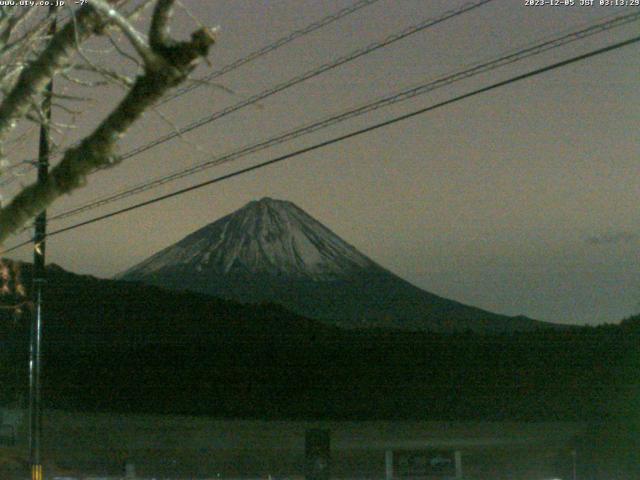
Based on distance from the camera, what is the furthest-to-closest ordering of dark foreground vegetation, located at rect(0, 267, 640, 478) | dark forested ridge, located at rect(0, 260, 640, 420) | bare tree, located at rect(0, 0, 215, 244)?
dark forested ridge, located at rect(0, 260, 640, 420) → dark foreground vegetation, located at rect(0, 267, 640, 478) → bare tree, located at rect(0, 0, 215, 244)

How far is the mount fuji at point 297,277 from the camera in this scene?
7031 centimetres

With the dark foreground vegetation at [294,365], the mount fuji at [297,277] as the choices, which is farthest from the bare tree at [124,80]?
the mount fuji at [297,277]

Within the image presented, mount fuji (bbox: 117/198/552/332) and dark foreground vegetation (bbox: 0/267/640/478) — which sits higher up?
mount fuji (bbox: 117/198/552/332)

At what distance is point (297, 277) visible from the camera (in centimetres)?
7650

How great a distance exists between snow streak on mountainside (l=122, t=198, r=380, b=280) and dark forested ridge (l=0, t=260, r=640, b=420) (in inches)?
874

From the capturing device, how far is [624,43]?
9078mm

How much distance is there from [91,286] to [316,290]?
2813cm

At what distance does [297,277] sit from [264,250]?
23.5 feet

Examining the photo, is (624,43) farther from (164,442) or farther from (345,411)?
(345,411)

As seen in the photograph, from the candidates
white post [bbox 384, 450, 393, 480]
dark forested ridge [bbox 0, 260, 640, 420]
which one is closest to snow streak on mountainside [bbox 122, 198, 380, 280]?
dark forested ridge [bbox 0, 260, 640, 420]

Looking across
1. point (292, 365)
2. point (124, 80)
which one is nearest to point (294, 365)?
point (292, 365)

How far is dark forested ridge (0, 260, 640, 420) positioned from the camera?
1763 inches

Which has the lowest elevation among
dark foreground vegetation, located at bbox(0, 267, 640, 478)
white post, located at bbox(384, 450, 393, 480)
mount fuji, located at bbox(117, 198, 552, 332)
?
white post, located at bbox(384, 450, 393, 480)

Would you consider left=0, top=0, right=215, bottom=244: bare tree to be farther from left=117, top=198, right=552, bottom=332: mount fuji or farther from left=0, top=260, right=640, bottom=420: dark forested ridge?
left=117, top=198, right=552, bottom=332: mount fuji
